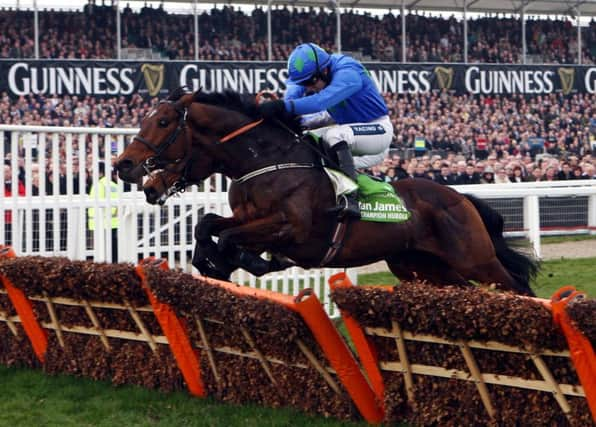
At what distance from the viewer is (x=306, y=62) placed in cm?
632

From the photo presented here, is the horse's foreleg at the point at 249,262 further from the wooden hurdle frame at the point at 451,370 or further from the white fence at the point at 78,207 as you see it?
the white fence at the point at 78,207

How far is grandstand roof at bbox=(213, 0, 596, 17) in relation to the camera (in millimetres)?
28200

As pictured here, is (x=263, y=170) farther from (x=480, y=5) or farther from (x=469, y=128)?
(x=480, y=5)

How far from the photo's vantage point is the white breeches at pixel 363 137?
6.40 m

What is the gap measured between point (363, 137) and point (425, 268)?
1.11 m

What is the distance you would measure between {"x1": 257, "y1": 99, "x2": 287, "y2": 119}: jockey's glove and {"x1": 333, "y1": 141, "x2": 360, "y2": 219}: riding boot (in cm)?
43

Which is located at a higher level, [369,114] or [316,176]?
→ [369,114]

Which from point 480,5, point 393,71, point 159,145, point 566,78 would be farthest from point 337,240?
point 480,5

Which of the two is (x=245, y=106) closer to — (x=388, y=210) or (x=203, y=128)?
(x=203, y=128)

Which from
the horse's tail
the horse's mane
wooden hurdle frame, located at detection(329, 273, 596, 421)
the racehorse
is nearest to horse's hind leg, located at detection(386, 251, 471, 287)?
the racehorse

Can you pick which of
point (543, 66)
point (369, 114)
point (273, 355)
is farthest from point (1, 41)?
point (273, 355)

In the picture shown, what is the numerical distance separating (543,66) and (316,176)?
2198 centimetres

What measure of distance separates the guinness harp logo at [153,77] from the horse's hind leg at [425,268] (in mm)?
15601

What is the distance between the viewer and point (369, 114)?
670cm
